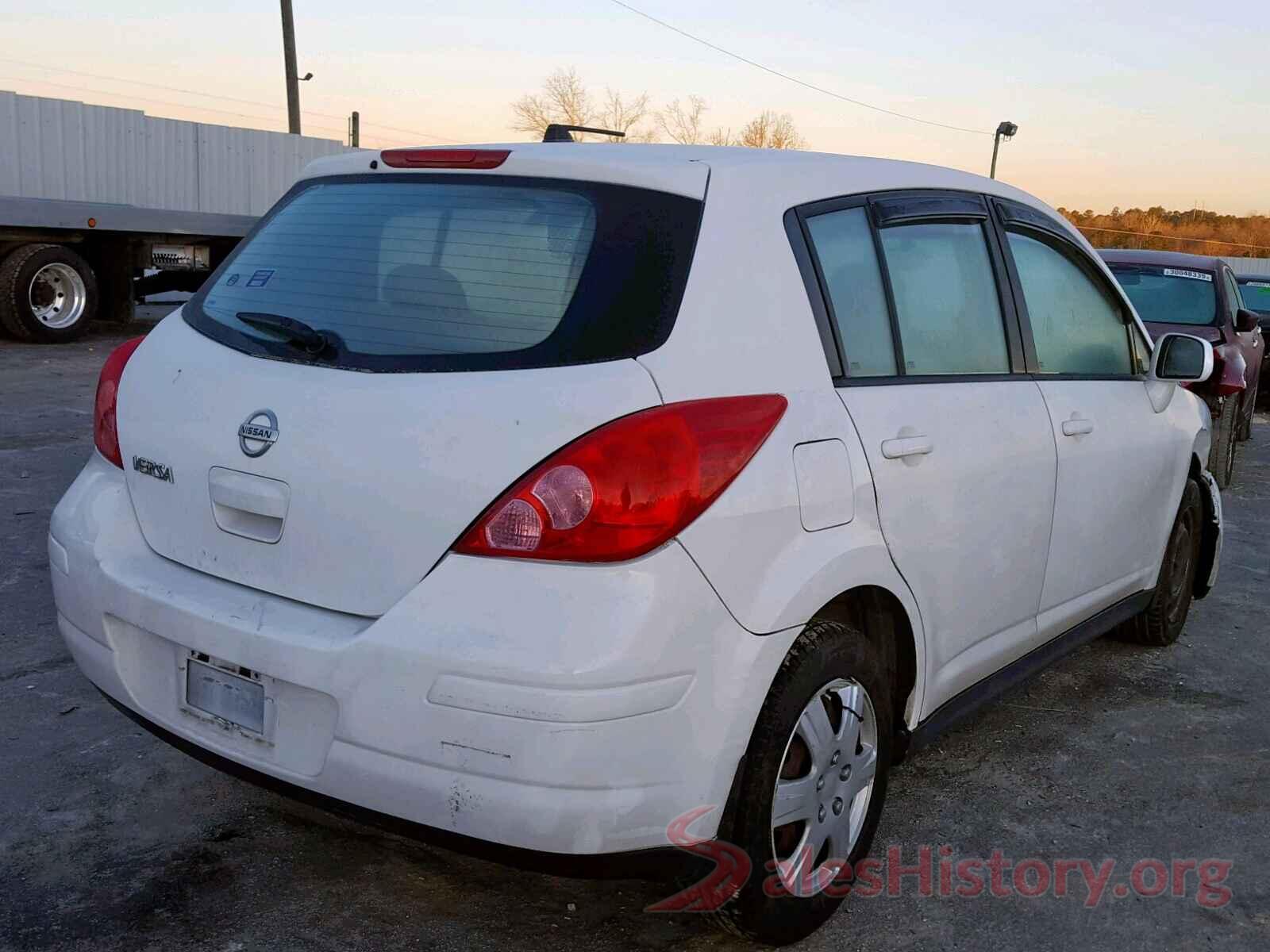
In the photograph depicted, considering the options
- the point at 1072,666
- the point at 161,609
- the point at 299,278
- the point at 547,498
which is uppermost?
the point at 299,278

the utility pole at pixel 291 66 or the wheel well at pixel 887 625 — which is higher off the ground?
the utility pole at pixel 291 66

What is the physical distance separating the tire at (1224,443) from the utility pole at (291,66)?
23199 mm

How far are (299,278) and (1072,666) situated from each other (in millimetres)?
3391

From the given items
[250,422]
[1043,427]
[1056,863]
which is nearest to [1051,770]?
[1056,863]

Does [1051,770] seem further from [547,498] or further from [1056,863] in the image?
[547,498]

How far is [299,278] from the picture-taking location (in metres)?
2.88

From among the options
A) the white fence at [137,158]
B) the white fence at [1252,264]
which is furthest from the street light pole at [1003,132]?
the white fence at [137,158]

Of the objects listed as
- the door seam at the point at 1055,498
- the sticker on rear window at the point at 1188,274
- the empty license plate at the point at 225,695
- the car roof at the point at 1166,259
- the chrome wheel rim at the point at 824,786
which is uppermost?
the car roof at the point at 1166,259

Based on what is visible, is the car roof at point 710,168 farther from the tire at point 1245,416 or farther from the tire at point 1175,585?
the tire at point 1245,416

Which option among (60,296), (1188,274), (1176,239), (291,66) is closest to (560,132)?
(1188,274)

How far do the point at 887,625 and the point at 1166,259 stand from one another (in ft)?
25.9

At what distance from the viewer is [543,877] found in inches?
121

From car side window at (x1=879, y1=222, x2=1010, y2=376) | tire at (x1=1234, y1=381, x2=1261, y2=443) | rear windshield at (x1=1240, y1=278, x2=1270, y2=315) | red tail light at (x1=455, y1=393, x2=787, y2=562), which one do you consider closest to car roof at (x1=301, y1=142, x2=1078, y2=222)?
car side window at (x1=879, y1=222, x2=1010, y2=376)

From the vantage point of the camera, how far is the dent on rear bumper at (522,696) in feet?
7.26
